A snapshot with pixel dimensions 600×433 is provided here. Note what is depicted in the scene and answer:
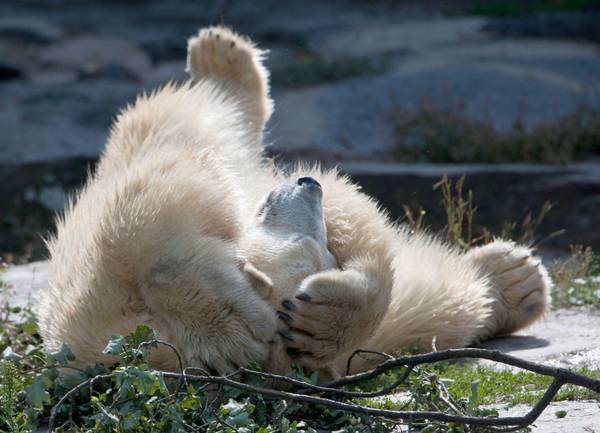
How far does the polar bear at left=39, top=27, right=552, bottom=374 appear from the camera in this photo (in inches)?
104

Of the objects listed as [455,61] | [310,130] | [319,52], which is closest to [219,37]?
[310,130]

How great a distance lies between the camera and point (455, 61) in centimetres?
1115

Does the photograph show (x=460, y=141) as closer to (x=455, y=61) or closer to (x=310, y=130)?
(x=310, y=130)

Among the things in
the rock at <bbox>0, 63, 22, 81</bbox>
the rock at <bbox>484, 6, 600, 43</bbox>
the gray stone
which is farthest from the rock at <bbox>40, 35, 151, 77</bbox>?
the gray stone

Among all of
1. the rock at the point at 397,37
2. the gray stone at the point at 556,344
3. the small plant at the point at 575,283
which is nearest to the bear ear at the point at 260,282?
the gray stone at the point at 556,344

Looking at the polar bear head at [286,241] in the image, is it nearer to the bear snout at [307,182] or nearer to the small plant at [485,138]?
the bear snout at [307,182]

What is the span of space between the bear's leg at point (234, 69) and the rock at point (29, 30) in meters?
9.33

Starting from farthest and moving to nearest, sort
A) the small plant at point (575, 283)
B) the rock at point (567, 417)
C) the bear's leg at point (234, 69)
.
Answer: the bear's leg at point (234, 69) < the small plant at point (575, 283) < the rock at point (567, 417)

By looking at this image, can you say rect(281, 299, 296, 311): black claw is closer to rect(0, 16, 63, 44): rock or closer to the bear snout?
the bear snout

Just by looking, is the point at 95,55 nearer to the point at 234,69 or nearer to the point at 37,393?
the point at 234,69

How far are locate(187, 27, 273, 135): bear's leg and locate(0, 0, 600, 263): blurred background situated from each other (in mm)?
385

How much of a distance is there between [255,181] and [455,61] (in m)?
7.93

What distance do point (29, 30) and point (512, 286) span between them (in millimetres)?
11233

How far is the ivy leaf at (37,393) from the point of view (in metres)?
2.61
